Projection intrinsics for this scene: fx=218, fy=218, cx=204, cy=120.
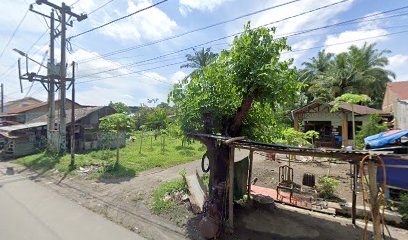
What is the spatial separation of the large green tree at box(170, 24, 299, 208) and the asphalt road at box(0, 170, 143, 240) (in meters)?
3.61

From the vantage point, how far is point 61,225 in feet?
21.2

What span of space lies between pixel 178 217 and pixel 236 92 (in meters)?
4.44

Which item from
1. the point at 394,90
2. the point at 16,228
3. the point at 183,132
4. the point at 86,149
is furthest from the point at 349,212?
the point at 394,90

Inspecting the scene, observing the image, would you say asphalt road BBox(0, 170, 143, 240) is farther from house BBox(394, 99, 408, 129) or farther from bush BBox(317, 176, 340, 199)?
house BBox(394, 99, 408, 129)

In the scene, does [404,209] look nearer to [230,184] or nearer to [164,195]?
[230,184]

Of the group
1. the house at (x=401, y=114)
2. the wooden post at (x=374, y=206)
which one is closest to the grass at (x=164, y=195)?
the wooden post at (x=374, y=206)

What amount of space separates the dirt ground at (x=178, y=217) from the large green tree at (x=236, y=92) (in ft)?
5.18

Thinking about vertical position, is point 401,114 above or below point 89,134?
above

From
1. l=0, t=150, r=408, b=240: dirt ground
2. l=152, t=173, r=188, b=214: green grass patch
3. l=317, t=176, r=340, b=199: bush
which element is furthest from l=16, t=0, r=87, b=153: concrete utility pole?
l=317, t=176, r=340, b=199: bush

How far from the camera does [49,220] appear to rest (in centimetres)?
677

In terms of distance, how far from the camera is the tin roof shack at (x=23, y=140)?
17348 mm

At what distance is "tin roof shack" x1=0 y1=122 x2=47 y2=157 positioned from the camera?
56.9 ft

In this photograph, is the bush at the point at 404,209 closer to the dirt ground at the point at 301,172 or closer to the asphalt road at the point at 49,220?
the dirt ground at the point at 301,172

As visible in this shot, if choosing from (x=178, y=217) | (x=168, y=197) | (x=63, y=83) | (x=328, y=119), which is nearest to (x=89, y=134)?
(x=63, y=83)
